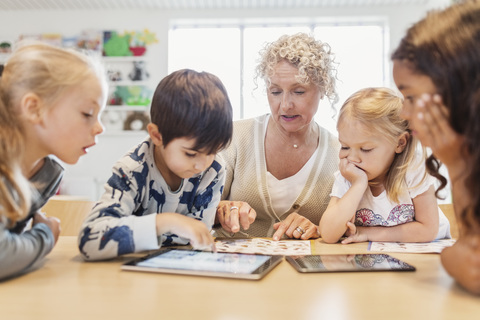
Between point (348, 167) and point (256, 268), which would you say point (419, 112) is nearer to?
point (256, 268)

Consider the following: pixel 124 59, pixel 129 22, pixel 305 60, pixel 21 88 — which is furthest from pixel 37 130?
pixel 129 22

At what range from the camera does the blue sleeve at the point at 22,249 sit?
721 mm

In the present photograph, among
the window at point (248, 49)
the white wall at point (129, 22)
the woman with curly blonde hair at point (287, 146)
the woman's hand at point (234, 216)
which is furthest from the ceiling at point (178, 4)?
the woman's hand at point (234, 216)

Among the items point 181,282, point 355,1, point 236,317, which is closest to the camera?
point 236,317

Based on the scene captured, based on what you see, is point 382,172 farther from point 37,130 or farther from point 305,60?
point 37,130

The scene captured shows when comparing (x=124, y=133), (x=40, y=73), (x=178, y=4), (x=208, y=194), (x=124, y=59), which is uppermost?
(x=178, y=4)

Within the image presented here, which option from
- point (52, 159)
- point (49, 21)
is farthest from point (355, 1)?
point (52, 159)

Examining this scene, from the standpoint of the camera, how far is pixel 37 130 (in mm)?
837

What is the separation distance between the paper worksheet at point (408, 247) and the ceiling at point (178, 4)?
4.46 meters

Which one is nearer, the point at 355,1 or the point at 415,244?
the point at 415,244

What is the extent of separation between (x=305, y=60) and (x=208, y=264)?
3.19 ft

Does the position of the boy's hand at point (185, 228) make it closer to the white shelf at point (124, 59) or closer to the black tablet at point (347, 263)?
the black tablet at point (347, 263)

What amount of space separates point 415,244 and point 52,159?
96cm

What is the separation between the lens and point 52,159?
95 cm
